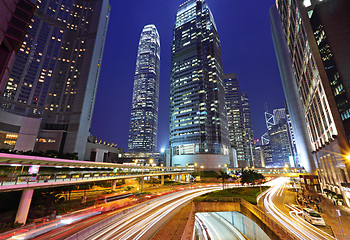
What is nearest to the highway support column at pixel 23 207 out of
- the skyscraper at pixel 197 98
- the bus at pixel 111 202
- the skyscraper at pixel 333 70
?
the bus at pixel 111 202

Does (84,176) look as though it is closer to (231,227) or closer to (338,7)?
(231,227)

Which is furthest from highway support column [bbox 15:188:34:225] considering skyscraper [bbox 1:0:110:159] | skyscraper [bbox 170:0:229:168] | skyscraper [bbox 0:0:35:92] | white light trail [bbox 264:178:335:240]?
skyscraper [bbox 170:0:229:168]

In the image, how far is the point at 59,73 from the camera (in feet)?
319

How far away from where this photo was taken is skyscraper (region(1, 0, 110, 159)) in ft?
261

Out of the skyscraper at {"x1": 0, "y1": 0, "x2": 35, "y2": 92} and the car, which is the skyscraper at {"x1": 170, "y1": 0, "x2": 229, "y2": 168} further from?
the skyscraper at {"x1": 0, "y1": 0, "x2": 35, "y2": 92}

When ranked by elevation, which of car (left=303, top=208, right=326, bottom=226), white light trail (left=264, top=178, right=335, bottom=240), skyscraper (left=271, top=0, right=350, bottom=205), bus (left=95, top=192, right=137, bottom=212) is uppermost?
skyscraper (left=271, top=0, right=350, bottom=205)

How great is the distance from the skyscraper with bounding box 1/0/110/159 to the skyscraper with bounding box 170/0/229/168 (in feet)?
202

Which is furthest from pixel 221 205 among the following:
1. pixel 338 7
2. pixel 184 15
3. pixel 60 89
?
pixel 184 15

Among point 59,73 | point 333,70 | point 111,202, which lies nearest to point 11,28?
point 111,202

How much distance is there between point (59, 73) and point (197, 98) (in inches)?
3716

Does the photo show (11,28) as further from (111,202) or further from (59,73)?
(59,73)

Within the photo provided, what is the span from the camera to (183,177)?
94.9 meters

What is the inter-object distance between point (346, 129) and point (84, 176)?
51.2 m

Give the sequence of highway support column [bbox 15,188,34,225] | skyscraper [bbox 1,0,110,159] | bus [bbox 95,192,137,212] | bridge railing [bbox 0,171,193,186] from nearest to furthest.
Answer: bridge railing [bbox 0,171,193,186]
highway support column [bbox 15,188,34,225]
bus [bbox 95,192,137,212]
skyscraper [bbox 1,0,110,159]
